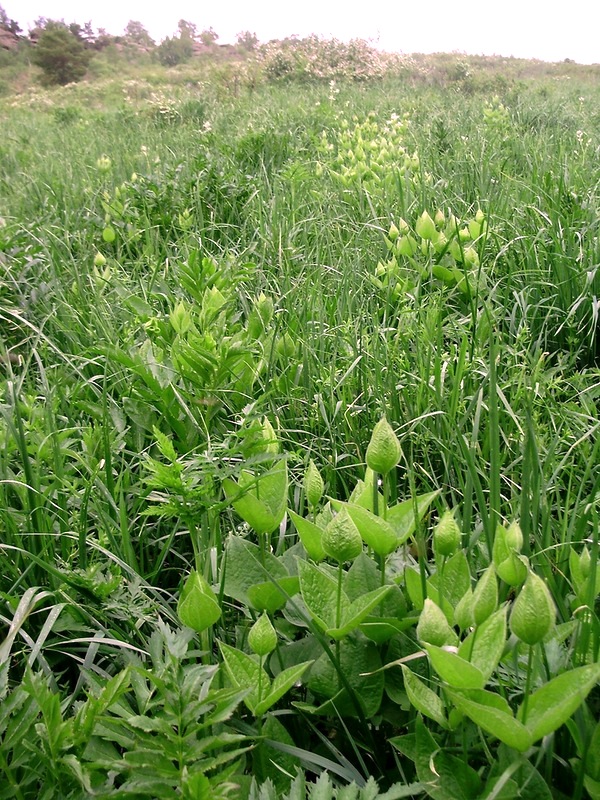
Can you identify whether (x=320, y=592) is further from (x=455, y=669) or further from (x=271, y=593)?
(x=455, y=669)

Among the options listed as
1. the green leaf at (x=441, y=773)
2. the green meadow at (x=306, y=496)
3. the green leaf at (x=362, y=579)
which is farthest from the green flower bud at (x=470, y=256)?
the green leaf at (x=441, y=773)

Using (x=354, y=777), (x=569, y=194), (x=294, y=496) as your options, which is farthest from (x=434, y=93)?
(x=354, y=777)

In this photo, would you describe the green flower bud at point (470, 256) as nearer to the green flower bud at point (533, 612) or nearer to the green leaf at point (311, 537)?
the green leaf at point (311, 537)

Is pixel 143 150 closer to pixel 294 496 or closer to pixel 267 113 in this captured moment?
pixel 267 113

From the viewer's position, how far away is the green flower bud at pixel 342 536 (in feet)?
2.52

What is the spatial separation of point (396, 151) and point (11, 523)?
319cm

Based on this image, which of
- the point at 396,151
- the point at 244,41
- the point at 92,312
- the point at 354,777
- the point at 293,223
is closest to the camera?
the point at 354,777

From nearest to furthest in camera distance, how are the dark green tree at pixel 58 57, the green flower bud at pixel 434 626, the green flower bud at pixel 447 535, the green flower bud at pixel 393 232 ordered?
the green flower bud at pixel 434 626, the green flower bud at pixel 447 535, the green flower bud at pixel 393 232, the dark green tree at pixel 58 57

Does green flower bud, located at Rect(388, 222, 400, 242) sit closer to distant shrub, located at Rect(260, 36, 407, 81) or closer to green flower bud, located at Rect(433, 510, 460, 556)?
green flower bud, located at Rect(433, 510, 460, 556)

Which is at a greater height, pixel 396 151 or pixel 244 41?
pixel 244 41

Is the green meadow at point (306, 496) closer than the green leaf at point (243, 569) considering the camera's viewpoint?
Yes

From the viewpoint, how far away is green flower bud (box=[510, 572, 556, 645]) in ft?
1.98

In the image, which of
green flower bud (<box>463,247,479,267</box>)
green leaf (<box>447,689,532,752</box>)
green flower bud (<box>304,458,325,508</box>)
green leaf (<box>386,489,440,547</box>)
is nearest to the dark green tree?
green flower bud (<box>463,247,479,267</box>)

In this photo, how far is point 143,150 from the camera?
460 centimetres
